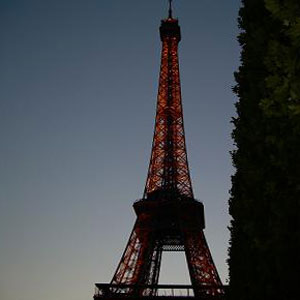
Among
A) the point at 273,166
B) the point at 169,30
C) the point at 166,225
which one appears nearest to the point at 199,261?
the point at 166,225

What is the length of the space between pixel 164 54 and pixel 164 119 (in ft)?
28.3

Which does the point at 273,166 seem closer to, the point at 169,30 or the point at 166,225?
the point at 166,225

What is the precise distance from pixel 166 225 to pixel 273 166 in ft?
106

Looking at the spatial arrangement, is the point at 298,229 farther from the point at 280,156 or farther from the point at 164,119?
the point at 164,119

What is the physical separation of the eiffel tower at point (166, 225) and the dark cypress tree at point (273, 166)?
1050 inches

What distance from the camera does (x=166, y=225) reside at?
126 feet

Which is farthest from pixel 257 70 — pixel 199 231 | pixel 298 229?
pixel 199 231

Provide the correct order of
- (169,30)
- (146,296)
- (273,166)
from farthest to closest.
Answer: (169,30) < (146,296) < (273,166)

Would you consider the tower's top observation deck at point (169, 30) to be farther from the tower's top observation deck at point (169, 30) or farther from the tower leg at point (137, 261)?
the tower leg at point (137, 261)

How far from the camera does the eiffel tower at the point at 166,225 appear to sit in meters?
34.4

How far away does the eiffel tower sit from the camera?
34375 mm

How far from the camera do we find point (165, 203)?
38.6 meters

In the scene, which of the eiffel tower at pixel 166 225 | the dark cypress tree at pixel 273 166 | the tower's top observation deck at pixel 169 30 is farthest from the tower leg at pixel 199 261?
the dark cypress tree at pixel 273 166

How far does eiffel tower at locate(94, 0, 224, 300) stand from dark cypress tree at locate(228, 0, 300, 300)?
87.5 feet
